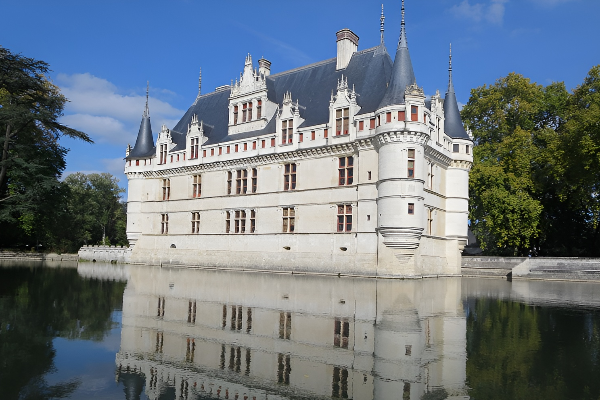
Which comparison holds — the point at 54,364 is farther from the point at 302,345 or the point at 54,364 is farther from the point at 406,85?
the point at 406,85

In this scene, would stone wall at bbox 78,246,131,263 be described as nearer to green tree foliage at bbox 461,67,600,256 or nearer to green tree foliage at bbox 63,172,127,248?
green tree foliage at bbox 63,172,127,248

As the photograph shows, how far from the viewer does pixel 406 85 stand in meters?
25.3

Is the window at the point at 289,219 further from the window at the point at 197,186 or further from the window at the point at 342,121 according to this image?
the window at the point at 197,186

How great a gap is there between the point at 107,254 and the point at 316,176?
2095cm

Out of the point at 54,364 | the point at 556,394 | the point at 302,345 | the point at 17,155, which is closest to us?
the point at 556,394

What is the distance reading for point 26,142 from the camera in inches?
1305

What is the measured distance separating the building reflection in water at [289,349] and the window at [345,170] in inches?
561

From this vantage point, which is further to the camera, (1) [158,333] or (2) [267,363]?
(1) [158,333]

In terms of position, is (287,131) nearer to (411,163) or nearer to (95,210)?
(411,163)

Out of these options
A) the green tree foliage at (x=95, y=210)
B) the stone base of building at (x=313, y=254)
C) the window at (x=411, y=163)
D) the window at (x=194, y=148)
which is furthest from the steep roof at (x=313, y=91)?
the green tree foliage at (x=95, y=210)

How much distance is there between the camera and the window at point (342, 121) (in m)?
27.4

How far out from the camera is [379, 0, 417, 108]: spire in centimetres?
2517

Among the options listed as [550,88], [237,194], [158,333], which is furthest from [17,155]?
[550,88]

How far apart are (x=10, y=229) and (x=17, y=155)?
16210 millimetres
